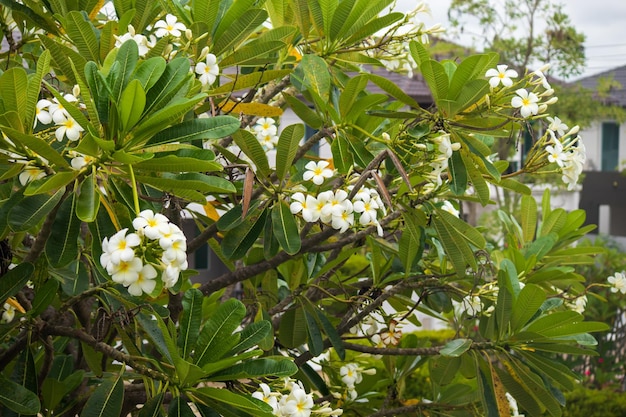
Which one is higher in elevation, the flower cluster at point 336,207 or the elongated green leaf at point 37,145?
the elongated green leaf at point 37,145

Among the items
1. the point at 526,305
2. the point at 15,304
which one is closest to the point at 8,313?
the point at 15,304

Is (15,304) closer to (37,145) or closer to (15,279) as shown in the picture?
(15,279)

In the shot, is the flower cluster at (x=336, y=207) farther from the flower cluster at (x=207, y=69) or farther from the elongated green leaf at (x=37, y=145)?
the elongated green leaf at (x=37, y=145)

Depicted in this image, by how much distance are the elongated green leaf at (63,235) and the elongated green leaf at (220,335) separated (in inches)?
10.5

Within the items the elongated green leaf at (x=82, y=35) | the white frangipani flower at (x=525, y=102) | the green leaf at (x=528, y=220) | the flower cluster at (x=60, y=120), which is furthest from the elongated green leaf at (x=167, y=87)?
the green leaf at (x=528, y=220)

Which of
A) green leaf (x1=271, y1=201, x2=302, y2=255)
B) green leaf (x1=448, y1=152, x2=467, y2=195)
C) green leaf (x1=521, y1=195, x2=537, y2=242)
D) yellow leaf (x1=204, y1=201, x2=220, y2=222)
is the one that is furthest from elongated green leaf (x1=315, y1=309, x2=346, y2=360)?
green leaf (x1=521, y1=195, x2=537, y2=242)

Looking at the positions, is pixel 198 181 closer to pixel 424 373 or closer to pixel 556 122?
pixel 556 122

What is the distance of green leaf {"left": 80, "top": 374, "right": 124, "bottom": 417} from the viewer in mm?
1539

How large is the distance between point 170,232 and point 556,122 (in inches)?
39.9

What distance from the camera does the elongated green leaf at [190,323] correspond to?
147 cm

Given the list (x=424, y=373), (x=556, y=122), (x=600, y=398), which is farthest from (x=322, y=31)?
(x=600, y=398)

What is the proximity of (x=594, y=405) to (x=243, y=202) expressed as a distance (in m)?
4.55

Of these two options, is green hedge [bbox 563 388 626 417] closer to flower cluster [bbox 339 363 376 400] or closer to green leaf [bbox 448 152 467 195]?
flower cluster [bbox 339 363 376 400]

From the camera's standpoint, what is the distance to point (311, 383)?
Answer: 2.28 m
